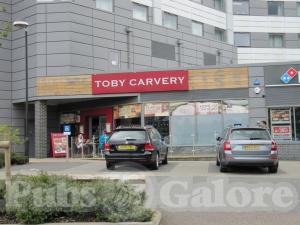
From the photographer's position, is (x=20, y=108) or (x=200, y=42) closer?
(x=20, y=108)

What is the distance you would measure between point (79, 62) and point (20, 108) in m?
4.93

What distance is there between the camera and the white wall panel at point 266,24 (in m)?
47.0

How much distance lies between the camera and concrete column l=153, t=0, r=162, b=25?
3609 centimetres

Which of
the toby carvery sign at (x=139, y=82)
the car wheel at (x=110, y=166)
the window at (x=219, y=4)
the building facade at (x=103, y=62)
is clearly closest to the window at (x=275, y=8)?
the window at (x=219, y=4)

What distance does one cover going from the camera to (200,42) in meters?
39.9

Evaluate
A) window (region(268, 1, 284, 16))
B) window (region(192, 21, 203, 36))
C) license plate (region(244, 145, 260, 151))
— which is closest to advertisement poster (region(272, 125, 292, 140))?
license plate (region(244, 145, 260, 151))

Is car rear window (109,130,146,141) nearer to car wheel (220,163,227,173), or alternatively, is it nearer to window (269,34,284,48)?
car wheel (220,163,227,173)

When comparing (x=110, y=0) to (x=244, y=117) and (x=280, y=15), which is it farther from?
(x=280, y=15)

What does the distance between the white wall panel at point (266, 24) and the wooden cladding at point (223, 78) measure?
21478mm

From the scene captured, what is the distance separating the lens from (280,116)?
26188 millimetres

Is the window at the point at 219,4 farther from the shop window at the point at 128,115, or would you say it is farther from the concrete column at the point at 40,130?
the concrete column at the point at 40,130

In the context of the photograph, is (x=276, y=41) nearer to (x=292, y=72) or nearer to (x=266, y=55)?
(x=266, y=55)

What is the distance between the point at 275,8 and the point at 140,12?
1838 centimetres

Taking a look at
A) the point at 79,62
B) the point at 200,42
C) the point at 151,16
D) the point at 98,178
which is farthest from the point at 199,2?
the point at 98,178
